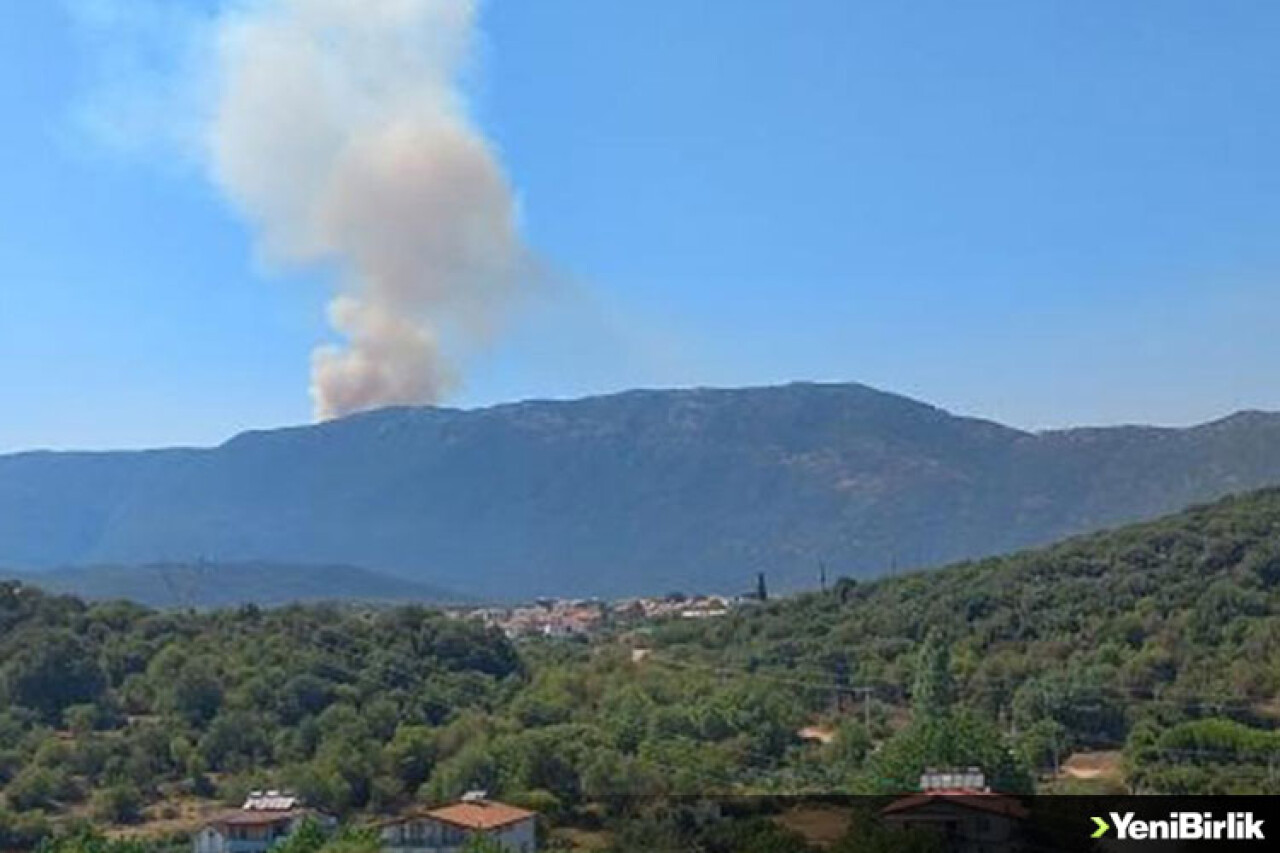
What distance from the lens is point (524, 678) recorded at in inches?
2175

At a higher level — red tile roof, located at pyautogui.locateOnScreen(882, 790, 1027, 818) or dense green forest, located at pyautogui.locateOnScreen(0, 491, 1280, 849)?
dense green forest, located at pyautogui.locateOnScreen(0, 491, 1280, 849)

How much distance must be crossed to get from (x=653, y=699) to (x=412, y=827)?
17.0 m

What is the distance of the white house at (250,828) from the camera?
33.1 meters

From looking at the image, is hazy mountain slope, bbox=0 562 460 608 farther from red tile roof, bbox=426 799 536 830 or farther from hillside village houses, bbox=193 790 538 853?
red tile roof, bbox=426 799 536 830

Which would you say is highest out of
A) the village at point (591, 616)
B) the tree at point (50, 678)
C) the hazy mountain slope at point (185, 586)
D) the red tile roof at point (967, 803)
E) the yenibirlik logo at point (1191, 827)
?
the hazy mountain slope at point (185, 586)

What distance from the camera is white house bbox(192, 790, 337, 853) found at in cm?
3309

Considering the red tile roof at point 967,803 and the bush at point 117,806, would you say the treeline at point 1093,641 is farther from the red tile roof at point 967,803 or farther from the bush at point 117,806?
the bush at point 117,806

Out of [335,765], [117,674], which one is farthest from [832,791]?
[117,674]

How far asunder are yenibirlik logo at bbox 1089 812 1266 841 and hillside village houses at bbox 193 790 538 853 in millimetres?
14496

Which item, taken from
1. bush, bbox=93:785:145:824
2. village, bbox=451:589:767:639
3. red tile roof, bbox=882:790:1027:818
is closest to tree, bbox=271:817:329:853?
red tile roof, bbox=882:790:1027:818

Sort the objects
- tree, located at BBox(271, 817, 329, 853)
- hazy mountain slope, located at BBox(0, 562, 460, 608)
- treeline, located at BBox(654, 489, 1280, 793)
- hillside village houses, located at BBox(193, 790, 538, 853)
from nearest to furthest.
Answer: tree, located at BBox(271, 817, 329, 853)
hillside village houses, located at BBox(193, 790, 538, 853)
treeline, located at BBox(654, 489, 1280, 793)
hazy mountain slope, located at BBox(0, 562, 460, 608)

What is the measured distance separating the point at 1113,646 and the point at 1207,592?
614cm

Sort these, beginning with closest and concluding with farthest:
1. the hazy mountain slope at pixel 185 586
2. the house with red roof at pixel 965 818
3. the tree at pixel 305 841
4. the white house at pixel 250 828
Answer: the tree at pixel 305 841
the house with red roof at pixel 965 818
the white house at pixel 250 828
the hazy mountain slope at pixel 185 586

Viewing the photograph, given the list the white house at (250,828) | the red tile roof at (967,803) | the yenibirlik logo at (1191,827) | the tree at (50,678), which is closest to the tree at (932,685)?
the red tile roof at (967,803)
